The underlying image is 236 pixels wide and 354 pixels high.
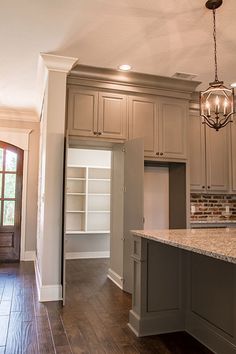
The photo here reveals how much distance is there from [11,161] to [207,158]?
3.73m

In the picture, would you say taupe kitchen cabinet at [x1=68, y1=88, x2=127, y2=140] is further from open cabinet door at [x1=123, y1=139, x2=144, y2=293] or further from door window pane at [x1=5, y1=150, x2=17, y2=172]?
door window pane at [x1=5, y1=150, x2=17, y2=172]

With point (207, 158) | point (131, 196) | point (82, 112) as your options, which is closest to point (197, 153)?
point (207, 158)

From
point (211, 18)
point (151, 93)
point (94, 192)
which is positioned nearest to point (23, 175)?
point (94, 192)

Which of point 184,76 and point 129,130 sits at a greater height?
point 184,76

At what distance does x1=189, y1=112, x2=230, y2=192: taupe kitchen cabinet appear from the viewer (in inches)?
187

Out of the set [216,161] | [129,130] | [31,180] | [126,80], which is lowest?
[31,180]

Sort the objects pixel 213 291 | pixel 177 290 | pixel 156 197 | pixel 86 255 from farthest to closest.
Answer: pixel 86 255
pixel 156 197
pixel 177 290
pixel 213 291

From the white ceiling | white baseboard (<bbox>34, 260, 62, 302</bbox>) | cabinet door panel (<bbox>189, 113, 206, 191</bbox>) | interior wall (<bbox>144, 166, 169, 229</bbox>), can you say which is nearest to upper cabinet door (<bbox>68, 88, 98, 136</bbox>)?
the white ceiling

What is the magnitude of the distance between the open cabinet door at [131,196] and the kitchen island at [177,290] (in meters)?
1.05

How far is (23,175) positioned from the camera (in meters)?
6.01

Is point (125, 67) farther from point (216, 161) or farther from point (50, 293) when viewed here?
point (50, 293)

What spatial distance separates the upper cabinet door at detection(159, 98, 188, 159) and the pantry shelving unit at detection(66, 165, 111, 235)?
8.01 feet

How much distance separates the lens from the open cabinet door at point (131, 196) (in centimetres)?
386

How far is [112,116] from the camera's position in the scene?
13.4 feet
